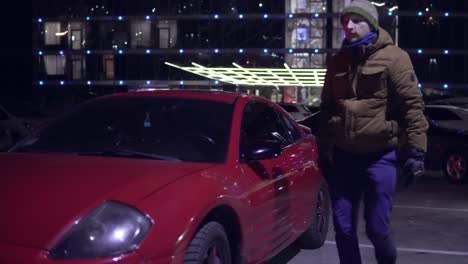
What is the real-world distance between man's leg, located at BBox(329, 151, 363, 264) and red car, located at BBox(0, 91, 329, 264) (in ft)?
1.52

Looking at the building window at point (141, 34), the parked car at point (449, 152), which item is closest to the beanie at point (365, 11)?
the parked car at point (449, 152)

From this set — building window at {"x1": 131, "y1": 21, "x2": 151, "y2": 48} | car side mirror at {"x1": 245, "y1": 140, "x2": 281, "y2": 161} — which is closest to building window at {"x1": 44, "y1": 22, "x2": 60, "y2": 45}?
building window at {"x1": 131, "y1": 21, "x2": 151, "y2": 48}

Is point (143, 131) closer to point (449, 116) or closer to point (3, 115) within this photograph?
point (449, 116)

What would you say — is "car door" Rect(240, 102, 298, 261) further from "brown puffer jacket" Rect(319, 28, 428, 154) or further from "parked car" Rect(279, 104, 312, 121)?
"parked car" Rect(279, 104, 312, 121)

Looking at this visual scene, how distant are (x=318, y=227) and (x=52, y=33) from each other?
4987 centimetres

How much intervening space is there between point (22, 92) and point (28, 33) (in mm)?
7684

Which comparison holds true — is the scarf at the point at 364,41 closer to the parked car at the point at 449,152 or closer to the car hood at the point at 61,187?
the car hood at the point at 61,187

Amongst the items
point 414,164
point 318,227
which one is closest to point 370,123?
point 414,164

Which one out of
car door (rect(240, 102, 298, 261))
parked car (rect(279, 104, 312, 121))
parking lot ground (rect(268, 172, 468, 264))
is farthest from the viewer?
parked car (rect(279, 104, 312, 121))

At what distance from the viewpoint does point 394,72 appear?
4078 millimetres

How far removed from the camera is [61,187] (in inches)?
140

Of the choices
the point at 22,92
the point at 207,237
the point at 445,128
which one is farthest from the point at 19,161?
the point at 22,92

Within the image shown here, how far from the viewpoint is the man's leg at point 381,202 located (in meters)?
4.09

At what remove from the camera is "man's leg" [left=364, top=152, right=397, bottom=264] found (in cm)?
409
